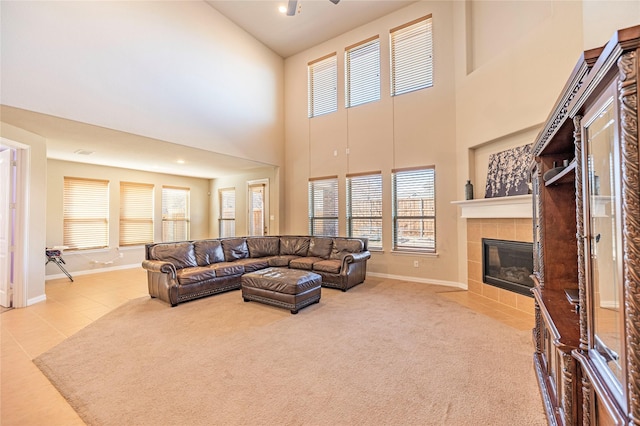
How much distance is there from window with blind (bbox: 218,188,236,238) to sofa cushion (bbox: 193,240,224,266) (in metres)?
3.04

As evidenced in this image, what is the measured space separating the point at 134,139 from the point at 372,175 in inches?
177

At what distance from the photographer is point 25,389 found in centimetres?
217

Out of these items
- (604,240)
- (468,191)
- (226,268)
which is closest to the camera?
(604,240)

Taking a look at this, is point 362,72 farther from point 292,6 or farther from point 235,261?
point 235,261

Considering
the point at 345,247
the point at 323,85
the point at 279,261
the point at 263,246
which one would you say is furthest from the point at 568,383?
the point at 323,85

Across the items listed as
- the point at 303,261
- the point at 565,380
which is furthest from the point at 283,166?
the point at 565,380

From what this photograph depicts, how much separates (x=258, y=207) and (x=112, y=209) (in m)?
3.60

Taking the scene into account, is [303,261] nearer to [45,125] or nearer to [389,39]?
[45,125]

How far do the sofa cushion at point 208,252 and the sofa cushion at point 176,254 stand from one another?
10 centimetres

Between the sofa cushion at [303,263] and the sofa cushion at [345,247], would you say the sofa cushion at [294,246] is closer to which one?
the sofa cushion at [303,263]

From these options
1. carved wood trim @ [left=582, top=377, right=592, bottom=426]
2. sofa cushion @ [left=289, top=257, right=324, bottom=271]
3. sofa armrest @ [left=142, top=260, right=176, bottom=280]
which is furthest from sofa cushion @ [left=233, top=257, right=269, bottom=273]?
carved wood trim @ [left=582, top=377, right=592, bottom=426]

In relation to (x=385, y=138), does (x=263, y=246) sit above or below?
below

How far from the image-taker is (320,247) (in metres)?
5.93

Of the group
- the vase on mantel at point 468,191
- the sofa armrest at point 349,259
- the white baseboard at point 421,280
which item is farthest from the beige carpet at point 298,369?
the vase on mantel at point 468,191
